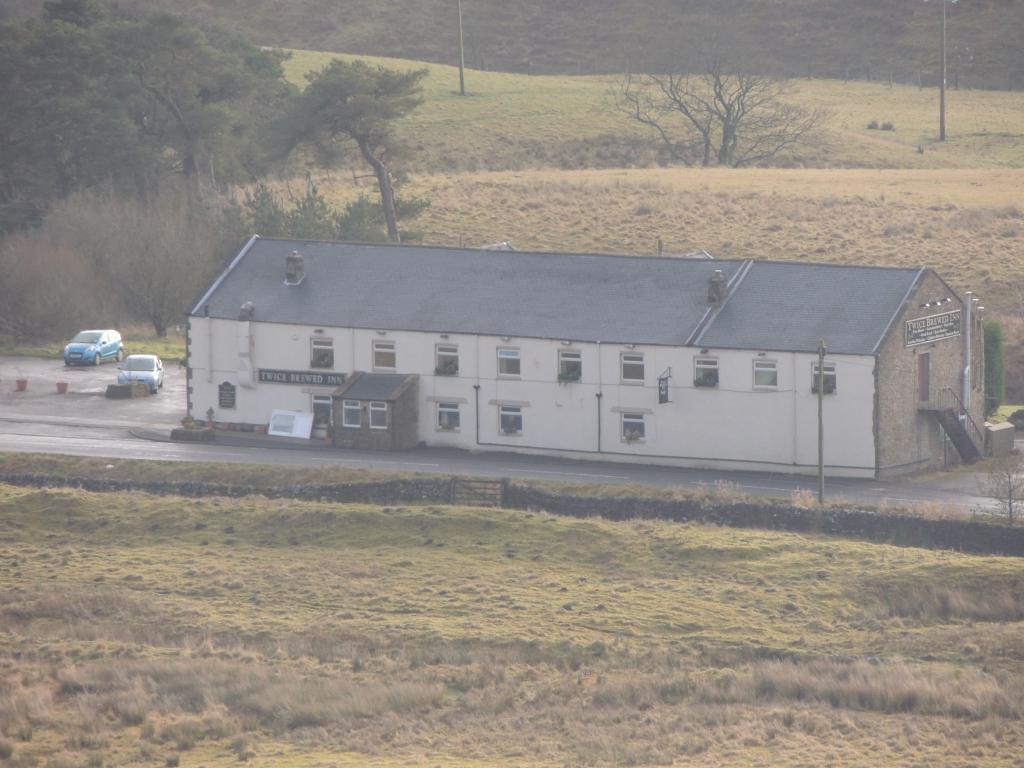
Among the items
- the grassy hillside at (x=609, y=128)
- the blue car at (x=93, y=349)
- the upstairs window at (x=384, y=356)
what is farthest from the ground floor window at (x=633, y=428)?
the grassy hillside at (x=609, y=128)

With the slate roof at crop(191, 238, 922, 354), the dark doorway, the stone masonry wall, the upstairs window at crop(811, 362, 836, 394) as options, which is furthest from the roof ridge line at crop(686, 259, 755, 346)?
the dark doorway

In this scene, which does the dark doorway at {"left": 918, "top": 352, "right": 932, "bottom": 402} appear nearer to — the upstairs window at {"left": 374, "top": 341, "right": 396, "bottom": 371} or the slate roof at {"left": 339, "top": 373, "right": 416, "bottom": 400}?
the slate roof at {"left": 339, "top": 373, "right": 416, "bottom": 400}

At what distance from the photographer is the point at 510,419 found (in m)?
55.4

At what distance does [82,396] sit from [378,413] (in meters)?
14.3

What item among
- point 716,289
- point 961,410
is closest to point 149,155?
point 716,289

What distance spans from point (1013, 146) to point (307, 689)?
9346cm

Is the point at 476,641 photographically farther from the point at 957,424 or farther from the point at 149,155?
the point at 149,155

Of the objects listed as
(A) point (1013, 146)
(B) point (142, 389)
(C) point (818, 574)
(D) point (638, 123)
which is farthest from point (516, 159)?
(C) point (818, 574)

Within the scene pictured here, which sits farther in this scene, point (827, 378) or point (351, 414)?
point (351, 414)

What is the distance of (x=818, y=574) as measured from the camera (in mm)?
41469

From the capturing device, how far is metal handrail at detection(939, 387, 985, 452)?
5450 cm

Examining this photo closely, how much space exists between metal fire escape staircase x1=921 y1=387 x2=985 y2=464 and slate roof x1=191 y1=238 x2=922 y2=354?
3.59m

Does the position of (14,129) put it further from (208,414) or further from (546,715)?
(546,715)

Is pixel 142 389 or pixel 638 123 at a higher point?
pixel 638 123
